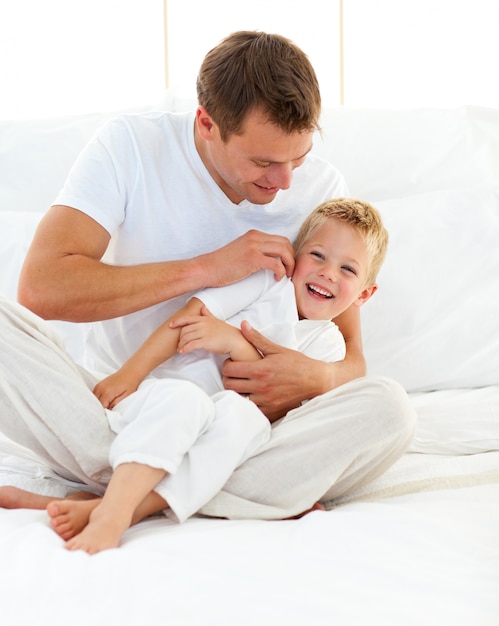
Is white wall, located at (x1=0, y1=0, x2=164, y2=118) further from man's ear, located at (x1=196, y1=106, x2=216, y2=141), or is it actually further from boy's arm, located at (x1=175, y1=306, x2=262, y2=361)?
boy's arm, located at (x1=175, y1=306, x2=262, y2=361)

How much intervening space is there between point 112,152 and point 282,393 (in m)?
→ 0.59

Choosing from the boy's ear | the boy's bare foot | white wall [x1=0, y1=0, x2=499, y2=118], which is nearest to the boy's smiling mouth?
the boy's ear

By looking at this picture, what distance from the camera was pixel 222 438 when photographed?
126 centimetres

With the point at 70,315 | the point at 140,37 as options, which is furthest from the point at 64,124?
the point at 70,315

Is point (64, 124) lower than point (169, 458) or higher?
higher

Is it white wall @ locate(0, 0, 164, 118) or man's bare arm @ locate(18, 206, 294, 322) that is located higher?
Result: white wall @ locate(0, 0, 164, 118)

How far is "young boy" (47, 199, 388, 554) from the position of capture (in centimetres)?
115

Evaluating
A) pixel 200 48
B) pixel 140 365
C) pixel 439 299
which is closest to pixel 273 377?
pixel 140 365

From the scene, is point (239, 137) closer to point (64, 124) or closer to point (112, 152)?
point (112, 152)

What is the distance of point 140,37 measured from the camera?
3016 mm

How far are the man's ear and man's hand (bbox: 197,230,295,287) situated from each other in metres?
0.20

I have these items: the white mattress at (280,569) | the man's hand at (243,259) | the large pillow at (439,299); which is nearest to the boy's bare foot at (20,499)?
the white mattress at (280,569)

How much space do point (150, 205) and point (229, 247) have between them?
203 millimetres

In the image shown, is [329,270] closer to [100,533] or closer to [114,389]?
[114,389]
